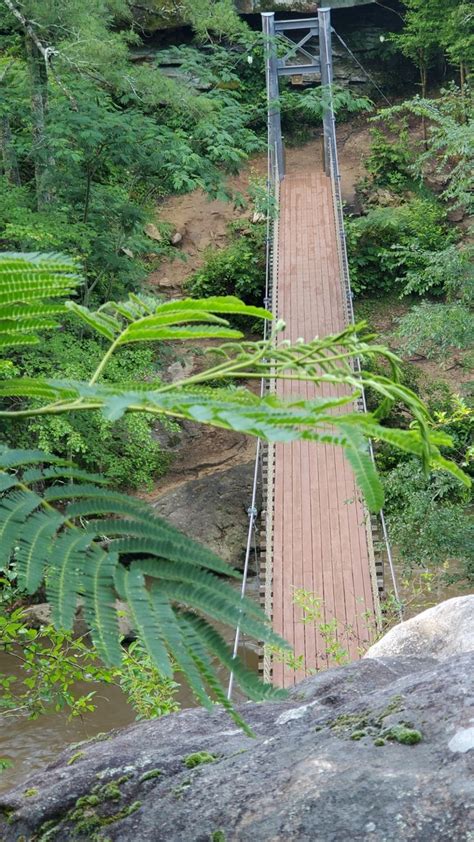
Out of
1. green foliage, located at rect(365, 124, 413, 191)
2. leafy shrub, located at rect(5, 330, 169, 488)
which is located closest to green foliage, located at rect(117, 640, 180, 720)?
leafy shrub, located at rect(5, 330, 169, 488)

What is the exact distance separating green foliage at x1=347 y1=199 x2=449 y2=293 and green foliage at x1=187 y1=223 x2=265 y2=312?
4.26 feet

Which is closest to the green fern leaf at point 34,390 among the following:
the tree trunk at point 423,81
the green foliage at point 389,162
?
the green foliage at point 389,162

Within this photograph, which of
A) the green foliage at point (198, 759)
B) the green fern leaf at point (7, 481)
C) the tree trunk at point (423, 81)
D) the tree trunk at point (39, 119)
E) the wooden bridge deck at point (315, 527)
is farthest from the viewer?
the tree trunk at point (423, 81)

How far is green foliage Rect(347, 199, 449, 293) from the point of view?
42.5 feet

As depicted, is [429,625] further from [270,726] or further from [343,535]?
[343,535]

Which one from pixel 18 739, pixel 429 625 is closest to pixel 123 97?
pixel 18 739

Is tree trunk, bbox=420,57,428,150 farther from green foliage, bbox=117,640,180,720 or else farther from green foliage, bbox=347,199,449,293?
green foliage, bbox=117,640,180,720

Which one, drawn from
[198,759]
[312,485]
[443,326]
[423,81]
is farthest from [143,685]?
[423,81]

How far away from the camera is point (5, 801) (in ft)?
5.49

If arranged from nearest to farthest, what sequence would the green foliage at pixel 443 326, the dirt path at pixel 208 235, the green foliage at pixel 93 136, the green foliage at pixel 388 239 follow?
the green foliage at pixel 443 326
the green foliage at pixel 93 136
the dirt path at pixel 208 235
the green foliage at pixel 388 239

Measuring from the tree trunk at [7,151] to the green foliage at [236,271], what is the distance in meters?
4.22

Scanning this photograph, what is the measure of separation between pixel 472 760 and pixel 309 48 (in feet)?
54.6

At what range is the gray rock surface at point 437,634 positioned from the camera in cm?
216

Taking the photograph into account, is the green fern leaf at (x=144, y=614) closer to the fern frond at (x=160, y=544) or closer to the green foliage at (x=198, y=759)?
the fern frond at (x=160, y=544)
